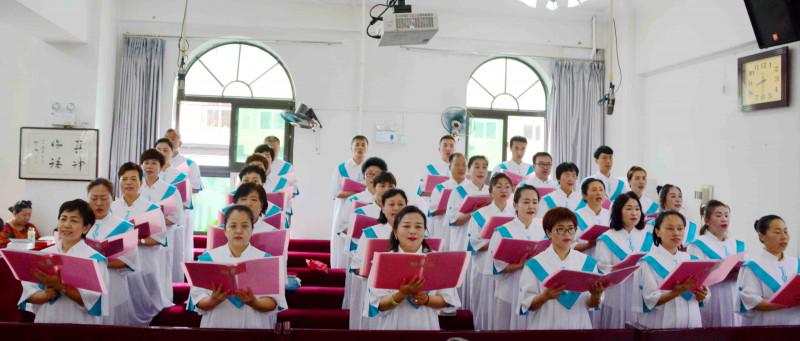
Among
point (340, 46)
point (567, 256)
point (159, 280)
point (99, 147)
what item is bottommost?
point (159, 280)

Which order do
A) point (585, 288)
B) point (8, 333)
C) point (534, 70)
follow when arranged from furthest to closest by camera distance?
point (534, 70)
point (585, 288)
point (8, 333)

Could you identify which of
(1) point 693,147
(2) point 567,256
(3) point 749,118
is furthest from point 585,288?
(1) point 693,147

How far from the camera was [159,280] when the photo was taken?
14.7 ft

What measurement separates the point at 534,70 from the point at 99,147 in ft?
18.3

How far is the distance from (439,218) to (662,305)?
259cm

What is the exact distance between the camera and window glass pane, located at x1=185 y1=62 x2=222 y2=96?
793 cm

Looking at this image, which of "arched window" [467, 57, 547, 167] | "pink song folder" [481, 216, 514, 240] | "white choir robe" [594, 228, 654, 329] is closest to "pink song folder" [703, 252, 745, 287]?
"white choir robe" [594, 228, 654, 329]

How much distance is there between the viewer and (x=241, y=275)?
2711 millimetres

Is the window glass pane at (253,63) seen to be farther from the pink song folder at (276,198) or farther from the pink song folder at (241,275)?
the pink song folder at (241,275)

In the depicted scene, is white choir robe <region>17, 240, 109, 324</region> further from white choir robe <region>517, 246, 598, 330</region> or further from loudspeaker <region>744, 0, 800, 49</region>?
loudspeaker <region>744, 0, 800, 49</region>

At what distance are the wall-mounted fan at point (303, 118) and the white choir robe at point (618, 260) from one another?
4.37 m

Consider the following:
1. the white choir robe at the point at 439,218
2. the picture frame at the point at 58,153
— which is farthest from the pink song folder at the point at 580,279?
the picture frame at the point at 58,153

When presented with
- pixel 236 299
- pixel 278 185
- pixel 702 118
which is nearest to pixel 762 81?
pixel 702 118

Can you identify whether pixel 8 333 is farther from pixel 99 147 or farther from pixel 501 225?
pixel 99 147
